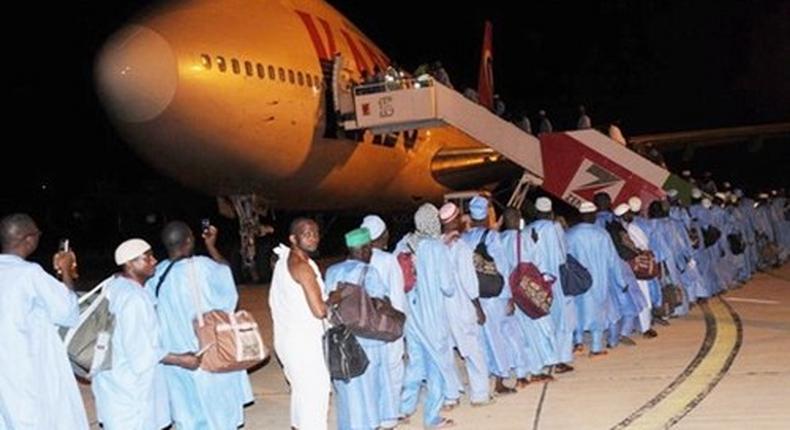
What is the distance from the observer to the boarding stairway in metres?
14.5

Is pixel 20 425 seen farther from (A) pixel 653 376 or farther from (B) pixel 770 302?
(B) pixel 770 302

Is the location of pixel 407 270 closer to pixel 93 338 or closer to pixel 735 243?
pixel 93 338

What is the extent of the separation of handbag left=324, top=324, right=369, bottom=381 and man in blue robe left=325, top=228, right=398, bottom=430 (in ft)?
0.85

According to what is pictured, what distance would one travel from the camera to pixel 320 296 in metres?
5.56

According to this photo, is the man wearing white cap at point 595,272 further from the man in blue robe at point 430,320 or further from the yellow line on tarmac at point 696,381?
the man in blue robe at point 430,320

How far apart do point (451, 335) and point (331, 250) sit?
1897cm

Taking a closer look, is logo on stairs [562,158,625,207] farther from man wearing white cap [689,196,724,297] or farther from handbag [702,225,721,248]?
handbag [702,225,721,248]

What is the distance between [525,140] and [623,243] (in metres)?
7.26

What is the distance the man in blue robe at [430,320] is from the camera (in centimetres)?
665

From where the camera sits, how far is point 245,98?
13289 millimetres

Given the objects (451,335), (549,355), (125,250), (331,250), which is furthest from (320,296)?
(331,250)

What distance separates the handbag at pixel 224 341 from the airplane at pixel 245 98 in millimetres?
7611

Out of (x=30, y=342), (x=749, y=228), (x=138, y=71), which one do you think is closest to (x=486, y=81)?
(x=749, y=228)

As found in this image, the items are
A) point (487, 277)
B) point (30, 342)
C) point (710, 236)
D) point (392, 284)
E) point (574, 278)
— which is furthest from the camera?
point (710, 236)
